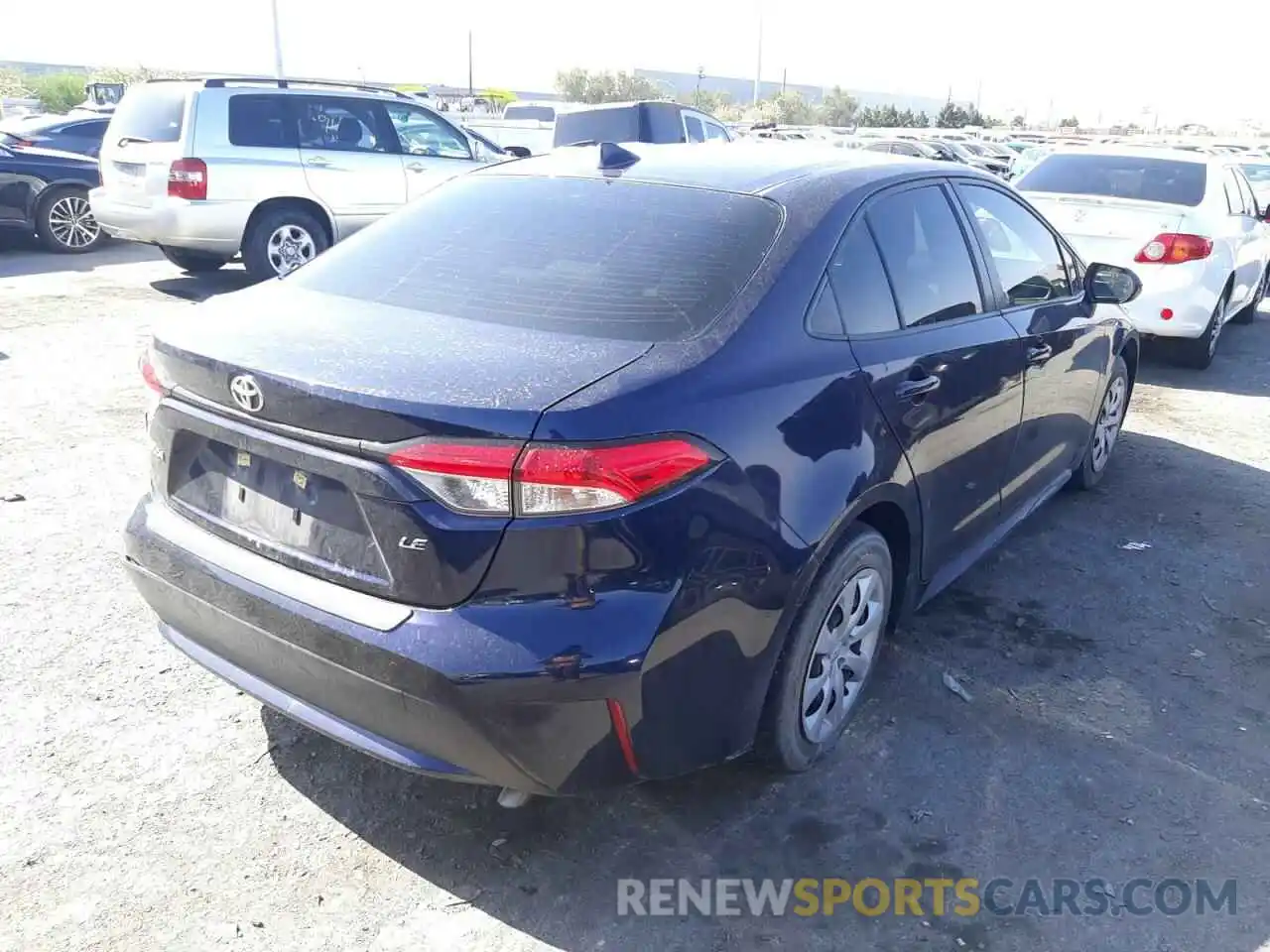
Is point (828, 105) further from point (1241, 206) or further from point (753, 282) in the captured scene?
point (753, 282)

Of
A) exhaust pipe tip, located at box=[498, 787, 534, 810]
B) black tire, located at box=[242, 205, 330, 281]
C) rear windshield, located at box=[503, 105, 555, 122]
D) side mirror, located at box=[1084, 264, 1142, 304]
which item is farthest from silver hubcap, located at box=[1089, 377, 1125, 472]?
rear windshield, located at box=[503, 105, 555, 122]

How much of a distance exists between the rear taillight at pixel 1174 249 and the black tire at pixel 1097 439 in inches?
88.7

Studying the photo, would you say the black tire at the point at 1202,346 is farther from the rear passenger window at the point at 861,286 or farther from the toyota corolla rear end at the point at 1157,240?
the rear passenger window at the point at 861,286

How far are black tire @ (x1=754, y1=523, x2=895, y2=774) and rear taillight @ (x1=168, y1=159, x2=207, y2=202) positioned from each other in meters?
8.07

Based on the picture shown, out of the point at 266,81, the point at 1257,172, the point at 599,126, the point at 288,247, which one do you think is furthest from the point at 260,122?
the point at 1257,172

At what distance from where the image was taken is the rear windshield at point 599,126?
13.2m

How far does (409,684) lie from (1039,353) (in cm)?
283

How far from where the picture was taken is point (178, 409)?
2.66 m

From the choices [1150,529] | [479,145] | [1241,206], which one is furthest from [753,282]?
[479,145]

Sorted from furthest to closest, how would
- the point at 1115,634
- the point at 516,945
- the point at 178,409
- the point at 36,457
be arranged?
the point at 36,457 < the point at 1115,634 < the point at 178,409 < the point at 516,945

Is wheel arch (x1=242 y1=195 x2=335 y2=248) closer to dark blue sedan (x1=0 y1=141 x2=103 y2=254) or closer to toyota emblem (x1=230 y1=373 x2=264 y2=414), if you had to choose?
dark blue sedan (x1=0 y1=141 x2=103 y2=254)

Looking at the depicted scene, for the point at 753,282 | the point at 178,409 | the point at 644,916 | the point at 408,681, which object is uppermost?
the point at 753,282

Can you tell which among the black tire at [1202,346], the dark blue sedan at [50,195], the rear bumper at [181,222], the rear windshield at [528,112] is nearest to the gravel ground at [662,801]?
the black tire at [1202,346]

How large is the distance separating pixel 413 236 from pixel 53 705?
181cm
